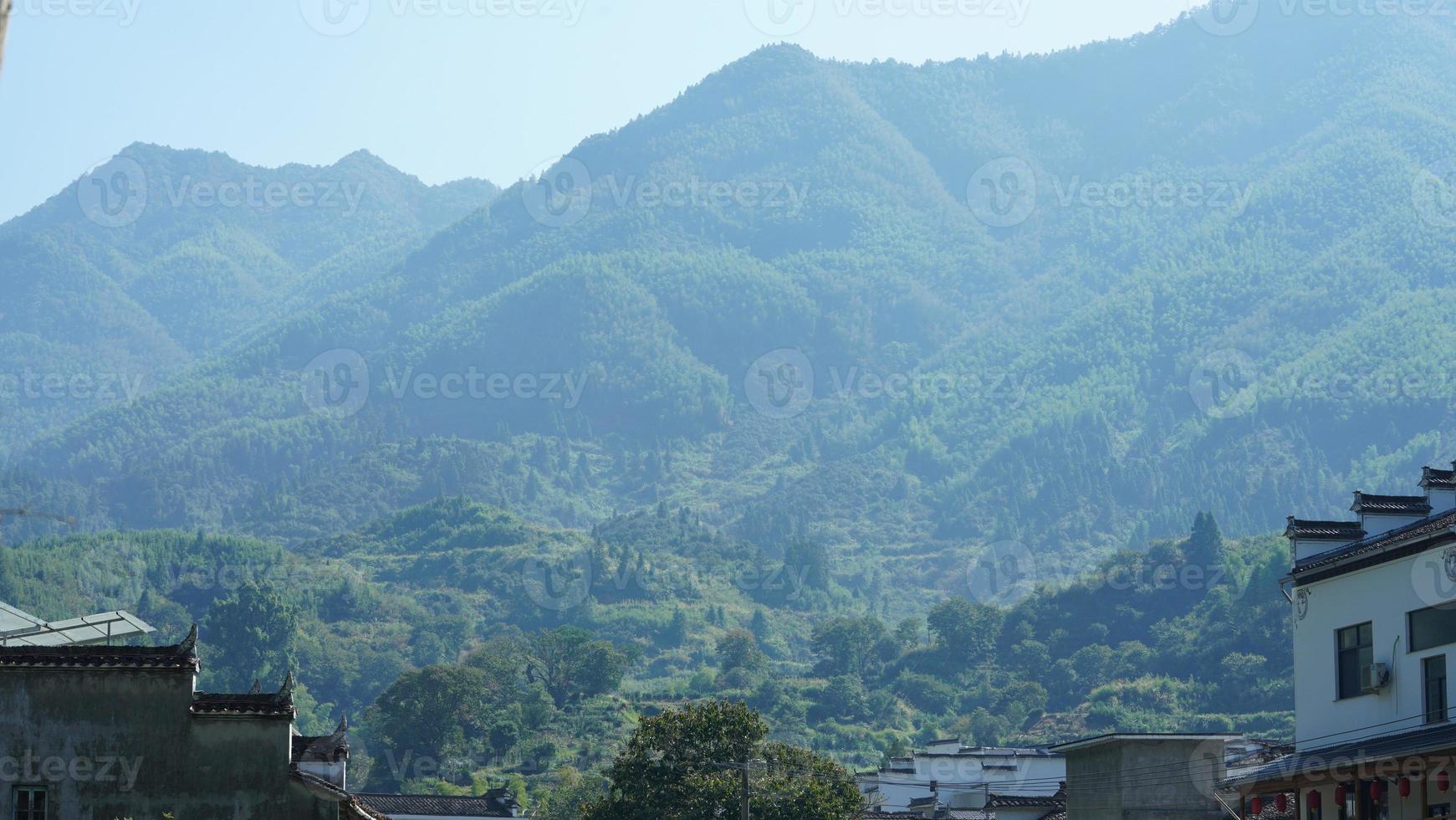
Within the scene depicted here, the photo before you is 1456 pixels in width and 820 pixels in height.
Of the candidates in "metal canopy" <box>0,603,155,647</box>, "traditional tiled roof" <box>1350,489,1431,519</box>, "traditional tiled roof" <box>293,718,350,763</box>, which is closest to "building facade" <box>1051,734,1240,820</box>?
"traditional tiled roof" <box>1350,489,1431,519</box>

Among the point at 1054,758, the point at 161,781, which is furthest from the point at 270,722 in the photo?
the point at 1054,758

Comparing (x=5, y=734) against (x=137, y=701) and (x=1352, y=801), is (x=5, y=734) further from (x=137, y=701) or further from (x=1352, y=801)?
(x=1352, y=801)

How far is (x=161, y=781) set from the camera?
142 ft

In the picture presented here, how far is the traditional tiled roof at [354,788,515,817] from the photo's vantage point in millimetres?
109719

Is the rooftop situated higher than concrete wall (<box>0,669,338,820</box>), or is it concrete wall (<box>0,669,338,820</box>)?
the rooftop

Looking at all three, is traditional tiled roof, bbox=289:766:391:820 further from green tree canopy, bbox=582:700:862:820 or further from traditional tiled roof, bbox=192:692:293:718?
green tree canopy, bbox=582:700:862:820

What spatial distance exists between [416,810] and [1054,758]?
34.0m

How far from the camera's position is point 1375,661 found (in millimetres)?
46469

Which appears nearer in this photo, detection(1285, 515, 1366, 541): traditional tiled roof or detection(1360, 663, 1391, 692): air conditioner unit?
detection(1360, 663, 1391, 692): air conditioner unit

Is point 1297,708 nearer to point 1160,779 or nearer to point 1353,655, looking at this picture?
point 1353,655

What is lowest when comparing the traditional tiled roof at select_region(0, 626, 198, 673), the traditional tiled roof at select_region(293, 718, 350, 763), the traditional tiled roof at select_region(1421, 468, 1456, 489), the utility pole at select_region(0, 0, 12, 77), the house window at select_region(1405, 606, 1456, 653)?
the traditional tiled roof at select_region(293, 718, 350, 763)

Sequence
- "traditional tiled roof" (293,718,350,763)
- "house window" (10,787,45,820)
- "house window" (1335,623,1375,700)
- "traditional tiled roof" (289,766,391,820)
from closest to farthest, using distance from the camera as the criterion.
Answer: "house window" (10,787,45,820) < "traditional tiled roof" (289,766,391,820) < "house window" (1335,623,1375,700) < "traditional tiled roof" (293,718,350,763)

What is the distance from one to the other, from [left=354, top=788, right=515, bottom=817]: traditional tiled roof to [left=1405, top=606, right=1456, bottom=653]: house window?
6980 cm

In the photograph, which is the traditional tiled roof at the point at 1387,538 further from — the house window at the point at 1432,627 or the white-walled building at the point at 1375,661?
the house window at the point at 1432,627
